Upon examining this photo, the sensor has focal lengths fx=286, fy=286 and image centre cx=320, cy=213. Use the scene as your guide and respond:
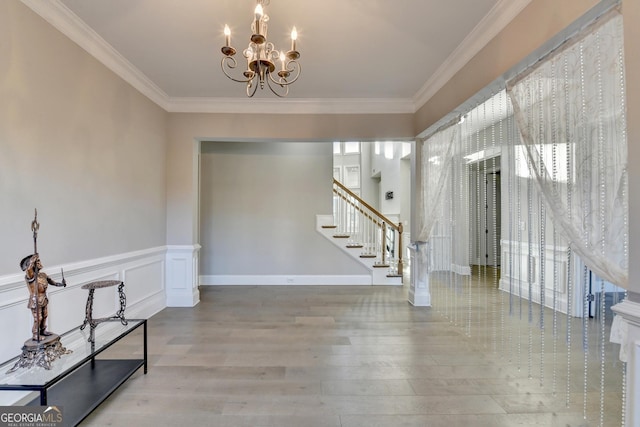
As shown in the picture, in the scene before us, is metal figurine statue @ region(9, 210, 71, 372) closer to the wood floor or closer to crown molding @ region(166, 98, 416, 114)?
the wood floor

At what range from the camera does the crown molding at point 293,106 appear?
4125 mm

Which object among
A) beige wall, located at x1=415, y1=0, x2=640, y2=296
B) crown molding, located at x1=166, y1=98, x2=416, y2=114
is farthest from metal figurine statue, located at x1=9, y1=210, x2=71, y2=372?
beige wall, located at x1=415, y1=0, x2=640, y2=296

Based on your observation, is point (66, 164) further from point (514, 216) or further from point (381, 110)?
point (514, 216)

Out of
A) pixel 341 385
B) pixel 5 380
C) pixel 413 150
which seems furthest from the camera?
pixel 413 150

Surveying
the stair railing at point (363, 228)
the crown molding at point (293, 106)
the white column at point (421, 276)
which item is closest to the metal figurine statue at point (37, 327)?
the crown molding at point (293, 106)

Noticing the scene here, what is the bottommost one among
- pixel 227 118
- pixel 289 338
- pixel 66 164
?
pixel 289 338

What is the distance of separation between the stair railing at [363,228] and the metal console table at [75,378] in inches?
156

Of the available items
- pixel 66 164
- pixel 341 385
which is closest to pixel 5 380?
pixel 66 164

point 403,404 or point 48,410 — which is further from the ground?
point 48,410

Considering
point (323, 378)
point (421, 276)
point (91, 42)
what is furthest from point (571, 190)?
point (91, 42)

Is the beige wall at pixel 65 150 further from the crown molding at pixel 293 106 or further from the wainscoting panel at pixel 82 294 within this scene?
the crown molding at pixel 293 106

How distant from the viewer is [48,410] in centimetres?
169

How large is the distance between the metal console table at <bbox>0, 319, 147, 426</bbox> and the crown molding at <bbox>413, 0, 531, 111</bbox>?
385cm

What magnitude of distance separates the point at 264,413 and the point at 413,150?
384cm
